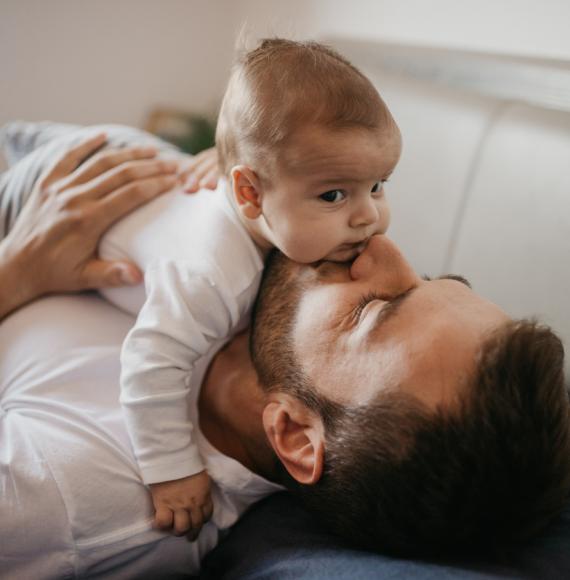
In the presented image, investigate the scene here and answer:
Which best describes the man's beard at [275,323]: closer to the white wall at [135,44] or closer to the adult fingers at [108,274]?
the adult fingers at [108,274]

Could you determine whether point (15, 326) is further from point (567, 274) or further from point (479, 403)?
point (567, 274)

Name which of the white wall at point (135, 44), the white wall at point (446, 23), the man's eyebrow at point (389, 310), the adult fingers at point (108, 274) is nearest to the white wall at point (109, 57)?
the white wall at point (135, 44)

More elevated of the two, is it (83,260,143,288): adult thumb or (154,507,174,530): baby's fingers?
(83,260,143,288): adult thumb

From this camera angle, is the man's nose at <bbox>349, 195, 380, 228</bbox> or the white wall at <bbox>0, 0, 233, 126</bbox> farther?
the white wall at <bbox>0, 0, 233, 126</bbox>

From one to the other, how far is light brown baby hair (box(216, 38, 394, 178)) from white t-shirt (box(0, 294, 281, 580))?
38 centimetres

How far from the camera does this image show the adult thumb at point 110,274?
43.3 inches

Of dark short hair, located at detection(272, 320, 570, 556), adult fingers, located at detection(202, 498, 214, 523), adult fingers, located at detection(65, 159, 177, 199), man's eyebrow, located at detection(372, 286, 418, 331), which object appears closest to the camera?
dark short hair, located at detection(272, 320, 570, 556)

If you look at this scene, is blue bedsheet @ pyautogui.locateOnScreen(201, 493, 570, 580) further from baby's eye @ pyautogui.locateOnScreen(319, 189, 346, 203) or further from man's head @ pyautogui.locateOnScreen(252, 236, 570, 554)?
baby's eye @ pyautogui.locateOnScreen(319, 189, 346, 203)

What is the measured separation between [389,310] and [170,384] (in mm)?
323

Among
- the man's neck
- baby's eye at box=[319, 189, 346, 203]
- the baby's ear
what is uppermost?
baby's eye at box=[319, 189, 346, 203]

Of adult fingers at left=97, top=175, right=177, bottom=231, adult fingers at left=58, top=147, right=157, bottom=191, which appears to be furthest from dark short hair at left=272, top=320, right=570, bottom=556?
adult fingers at left=58, top=147, right=157, bottom=191

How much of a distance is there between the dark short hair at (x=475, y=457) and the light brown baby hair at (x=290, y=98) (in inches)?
13.5

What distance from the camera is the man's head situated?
71 centimetres

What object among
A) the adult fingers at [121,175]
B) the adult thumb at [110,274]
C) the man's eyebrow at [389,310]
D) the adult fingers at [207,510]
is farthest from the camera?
the adult fingers at [121,175]
